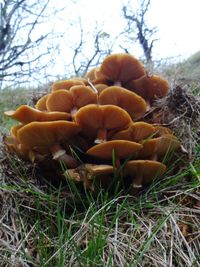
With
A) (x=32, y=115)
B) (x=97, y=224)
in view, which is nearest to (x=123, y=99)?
(x=32, y=115)

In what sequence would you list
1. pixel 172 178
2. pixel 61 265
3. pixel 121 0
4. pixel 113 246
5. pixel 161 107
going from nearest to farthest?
1. pixel 61 265
2. pixel 113 246
3. pixel 172 178
4. pixel 161 107
5. pixel 121 0

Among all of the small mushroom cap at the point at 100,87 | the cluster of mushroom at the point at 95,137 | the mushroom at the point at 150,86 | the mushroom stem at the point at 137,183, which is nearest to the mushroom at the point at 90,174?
the cluster of mushroom at the point at 95,137

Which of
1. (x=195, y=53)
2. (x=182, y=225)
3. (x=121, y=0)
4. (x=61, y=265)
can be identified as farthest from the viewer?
(x=121, y=0)

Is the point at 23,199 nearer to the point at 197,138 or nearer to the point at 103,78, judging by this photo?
the point at 103,78

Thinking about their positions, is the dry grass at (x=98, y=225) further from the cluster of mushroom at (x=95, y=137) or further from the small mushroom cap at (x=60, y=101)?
the small mushroom cap at (x=60, y=101)

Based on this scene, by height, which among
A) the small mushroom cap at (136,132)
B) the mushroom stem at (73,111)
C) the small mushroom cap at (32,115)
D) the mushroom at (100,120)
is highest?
the small mushroom cap at (32,115)

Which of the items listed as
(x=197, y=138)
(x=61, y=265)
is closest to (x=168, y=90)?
(x=197, y=138)
